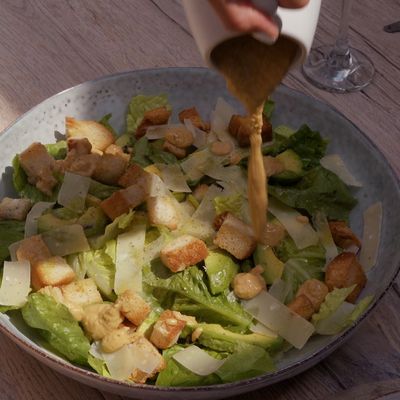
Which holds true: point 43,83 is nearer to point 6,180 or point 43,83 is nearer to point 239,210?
point 6,180

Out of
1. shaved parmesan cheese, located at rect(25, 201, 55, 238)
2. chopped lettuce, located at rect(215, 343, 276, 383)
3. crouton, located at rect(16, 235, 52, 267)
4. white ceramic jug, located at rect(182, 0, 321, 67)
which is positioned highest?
white ceramic jug, located at rect(182, 0, 321, 67)

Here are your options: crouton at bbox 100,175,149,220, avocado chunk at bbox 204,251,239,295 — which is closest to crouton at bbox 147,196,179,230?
crouton at bbox 100,175,149,220

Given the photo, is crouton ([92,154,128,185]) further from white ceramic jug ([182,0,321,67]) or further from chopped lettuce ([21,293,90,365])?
white ceramic jug ([182,0,321,67])

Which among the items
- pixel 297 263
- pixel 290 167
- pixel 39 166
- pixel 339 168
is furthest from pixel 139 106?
pixel 297 263

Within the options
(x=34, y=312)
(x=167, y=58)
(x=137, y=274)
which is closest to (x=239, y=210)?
(x=137, y=274)

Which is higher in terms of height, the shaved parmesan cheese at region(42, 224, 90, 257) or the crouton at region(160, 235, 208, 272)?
the shaved parmesan cheese at region(42, 224, 90, 257)

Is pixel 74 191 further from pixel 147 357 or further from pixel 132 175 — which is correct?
pixel 147 357

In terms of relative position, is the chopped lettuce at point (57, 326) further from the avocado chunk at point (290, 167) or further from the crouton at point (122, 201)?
the avocado chunk at point (290, 167)
